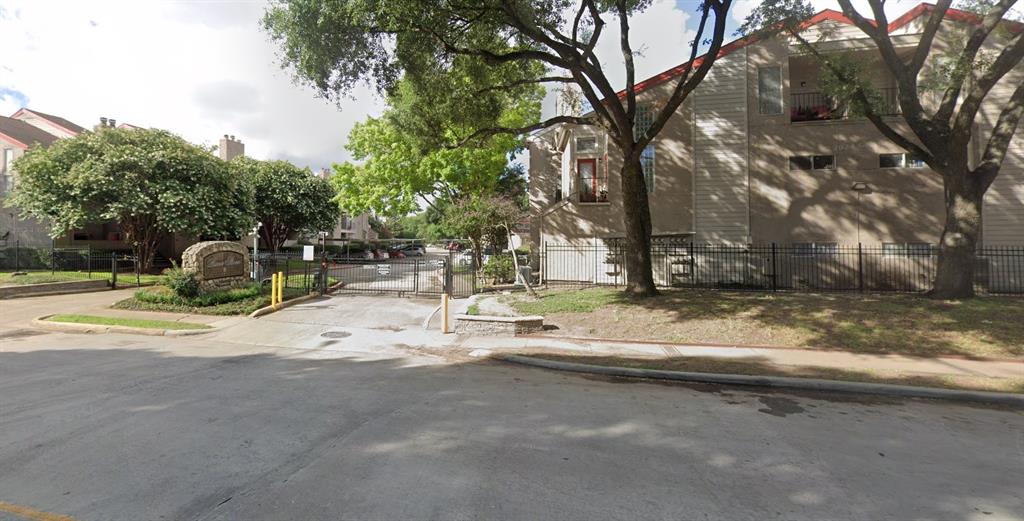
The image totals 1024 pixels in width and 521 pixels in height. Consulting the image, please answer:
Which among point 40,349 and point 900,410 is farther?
point 40,349

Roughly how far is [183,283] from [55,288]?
7.36 m

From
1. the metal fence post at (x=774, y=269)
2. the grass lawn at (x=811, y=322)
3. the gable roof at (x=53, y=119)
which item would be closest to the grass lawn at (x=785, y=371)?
the grass lawn at (x=811, y=322)

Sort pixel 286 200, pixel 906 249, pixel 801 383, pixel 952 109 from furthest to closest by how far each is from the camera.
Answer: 1. pixel 286 200
2. pixel 906 249
3. pixel 952 109
4. pixel 801 383

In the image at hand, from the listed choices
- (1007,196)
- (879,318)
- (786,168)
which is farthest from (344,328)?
(1007,196)

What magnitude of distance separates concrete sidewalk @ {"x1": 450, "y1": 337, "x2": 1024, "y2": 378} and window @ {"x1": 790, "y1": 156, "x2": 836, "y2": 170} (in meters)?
10.8

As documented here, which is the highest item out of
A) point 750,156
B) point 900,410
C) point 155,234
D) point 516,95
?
point 516,95

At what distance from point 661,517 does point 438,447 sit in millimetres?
2066

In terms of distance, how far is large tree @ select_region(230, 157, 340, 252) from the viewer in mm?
30266

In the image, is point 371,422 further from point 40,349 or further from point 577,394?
point 40,349

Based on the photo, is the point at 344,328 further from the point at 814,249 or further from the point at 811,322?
the point at 814,249

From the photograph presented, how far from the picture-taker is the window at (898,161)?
16.0 metres

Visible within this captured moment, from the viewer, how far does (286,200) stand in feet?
99.7

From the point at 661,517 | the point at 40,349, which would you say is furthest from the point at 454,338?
the point at 40,349

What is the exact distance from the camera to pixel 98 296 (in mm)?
15984
